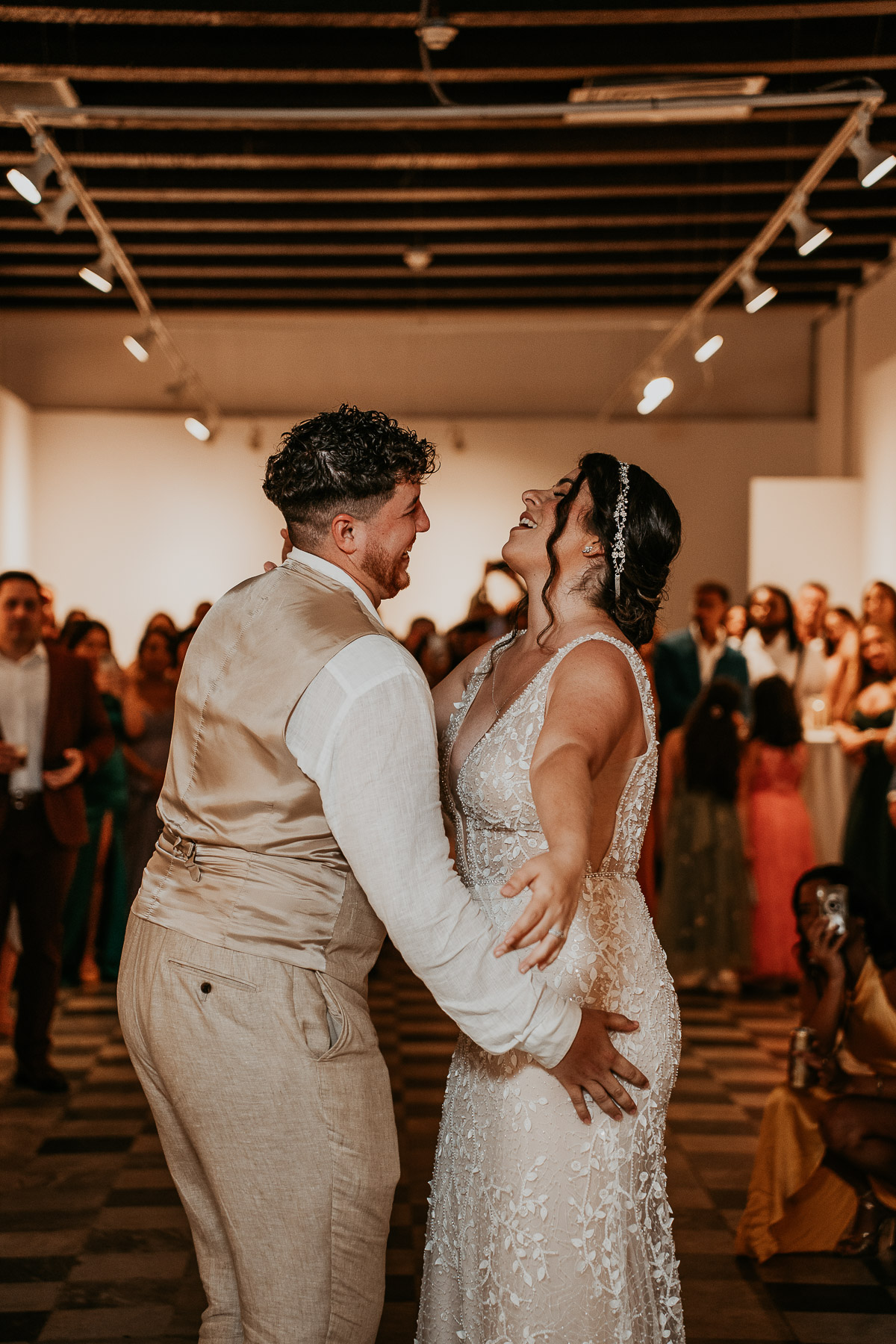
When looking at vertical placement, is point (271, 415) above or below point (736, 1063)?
above

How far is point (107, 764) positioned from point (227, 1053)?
4564mm

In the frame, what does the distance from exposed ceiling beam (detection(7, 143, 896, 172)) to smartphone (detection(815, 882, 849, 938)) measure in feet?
15.4

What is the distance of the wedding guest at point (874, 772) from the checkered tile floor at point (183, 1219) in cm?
124

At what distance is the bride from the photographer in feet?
6.13

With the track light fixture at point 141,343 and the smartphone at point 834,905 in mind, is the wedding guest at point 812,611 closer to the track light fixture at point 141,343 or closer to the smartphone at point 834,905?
the track light fixture at point 141,343

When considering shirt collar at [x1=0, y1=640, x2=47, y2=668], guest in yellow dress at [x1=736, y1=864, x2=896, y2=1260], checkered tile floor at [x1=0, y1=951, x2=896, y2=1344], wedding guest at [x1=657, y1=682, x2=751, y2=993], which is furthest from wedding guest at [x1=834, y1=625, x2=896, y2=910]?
shirt collar at [x1=0, y1=640, x2=47, y2=668]

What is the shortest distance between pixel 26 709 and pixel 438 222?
4674mm

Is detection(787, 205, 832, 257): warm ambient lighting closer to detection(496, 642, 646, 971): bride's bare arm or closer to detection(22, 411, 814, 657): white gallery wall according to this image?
detection(496, 642, 646, 971): bride's bare arm

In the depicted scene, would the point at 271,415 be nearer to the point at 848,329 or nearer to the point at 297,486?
the point at 848,329

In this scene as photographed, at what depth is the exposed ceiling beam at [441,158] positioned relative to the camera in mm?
6898

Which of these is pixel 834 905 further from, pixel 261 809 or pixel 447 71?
pixel 447 71

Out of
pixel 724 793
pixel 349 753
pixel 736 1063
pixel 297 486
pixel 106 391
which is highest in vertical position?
pixel 106 391

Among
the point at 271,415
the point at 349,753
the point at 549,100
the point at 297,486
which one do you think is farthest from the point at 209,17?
the point at 271,415

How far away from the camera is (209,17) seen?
17.4ft
